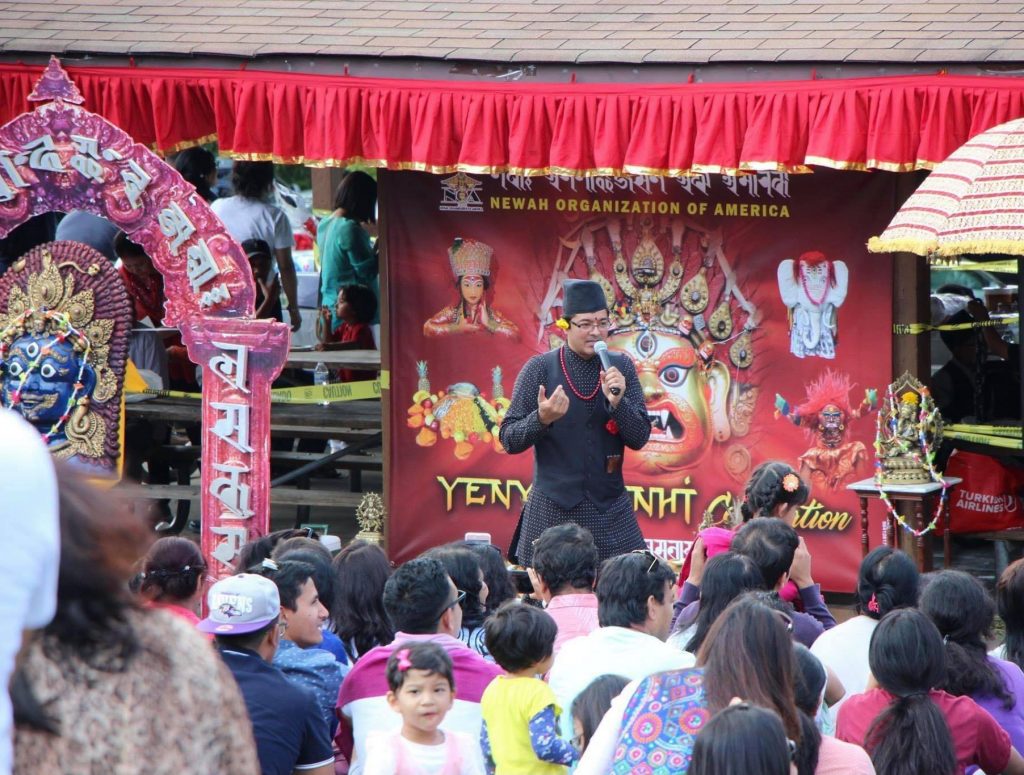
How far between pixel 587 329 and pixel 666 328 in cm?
219

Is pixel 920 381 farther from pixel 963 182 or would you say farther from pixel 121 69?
pixel 121 69

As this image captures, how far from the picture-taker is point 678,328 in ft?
29.6

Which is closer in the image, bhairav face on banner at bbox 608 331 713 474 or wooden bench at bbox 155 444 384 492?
bhairav face on banner at bbox 608 331 713 474

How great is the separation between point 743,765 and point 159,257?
19.2 ft

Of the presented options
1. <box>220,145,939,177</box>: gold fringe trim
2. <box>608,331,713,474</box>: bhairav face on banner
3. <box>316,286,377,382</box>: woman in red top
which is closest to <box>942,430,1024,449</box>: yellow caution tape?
<box>608,331,713,474</box>: bhairav face on banner

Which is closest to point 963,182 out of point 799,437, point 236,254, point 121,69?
point 799,437

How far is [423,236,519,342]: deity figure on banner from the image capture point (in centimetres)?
933

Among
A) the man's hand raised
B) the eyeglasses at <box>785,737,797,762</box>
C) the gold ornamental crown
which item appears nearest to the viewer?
the eyeglasses at <box>785,737,797,762</box>

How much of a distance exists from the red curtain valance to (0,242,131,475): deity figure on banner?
100 cm

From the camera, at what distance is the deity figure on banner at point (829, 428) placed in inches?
343

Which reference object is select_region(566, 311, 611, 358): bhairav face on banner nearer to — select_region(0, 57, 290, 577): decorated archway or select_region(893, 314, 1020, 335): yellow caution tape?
select_region(0, 57, 290, 577): decorated archway

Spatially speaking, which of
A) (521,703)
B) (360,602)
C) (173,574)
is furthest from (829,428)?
(521,703)

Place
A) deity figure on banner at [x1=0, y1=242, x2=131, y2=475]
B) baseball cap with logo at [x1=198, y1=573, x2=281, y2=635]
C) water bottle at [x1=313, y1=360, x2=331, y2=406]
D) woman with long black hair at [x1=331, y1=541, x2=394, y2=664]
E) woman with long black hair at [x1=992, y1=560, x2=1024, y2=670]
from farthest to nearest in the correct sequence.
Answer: water bottle at [x1=313, y1=360, x2=331, y2=406]
deity figure on banner at [x1=0, y1=242, x2=131, y2=475]
woman with long black hair at [x1=331, y1=541, x2=394, y2=664]
woman with long black hair at [x1=992, y1=560, x2=1024, y2=670]
baseball cap with logo at [x1=198, y1=573, x2=281, y2=635]

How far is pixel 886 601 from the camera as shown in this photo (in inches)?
208
